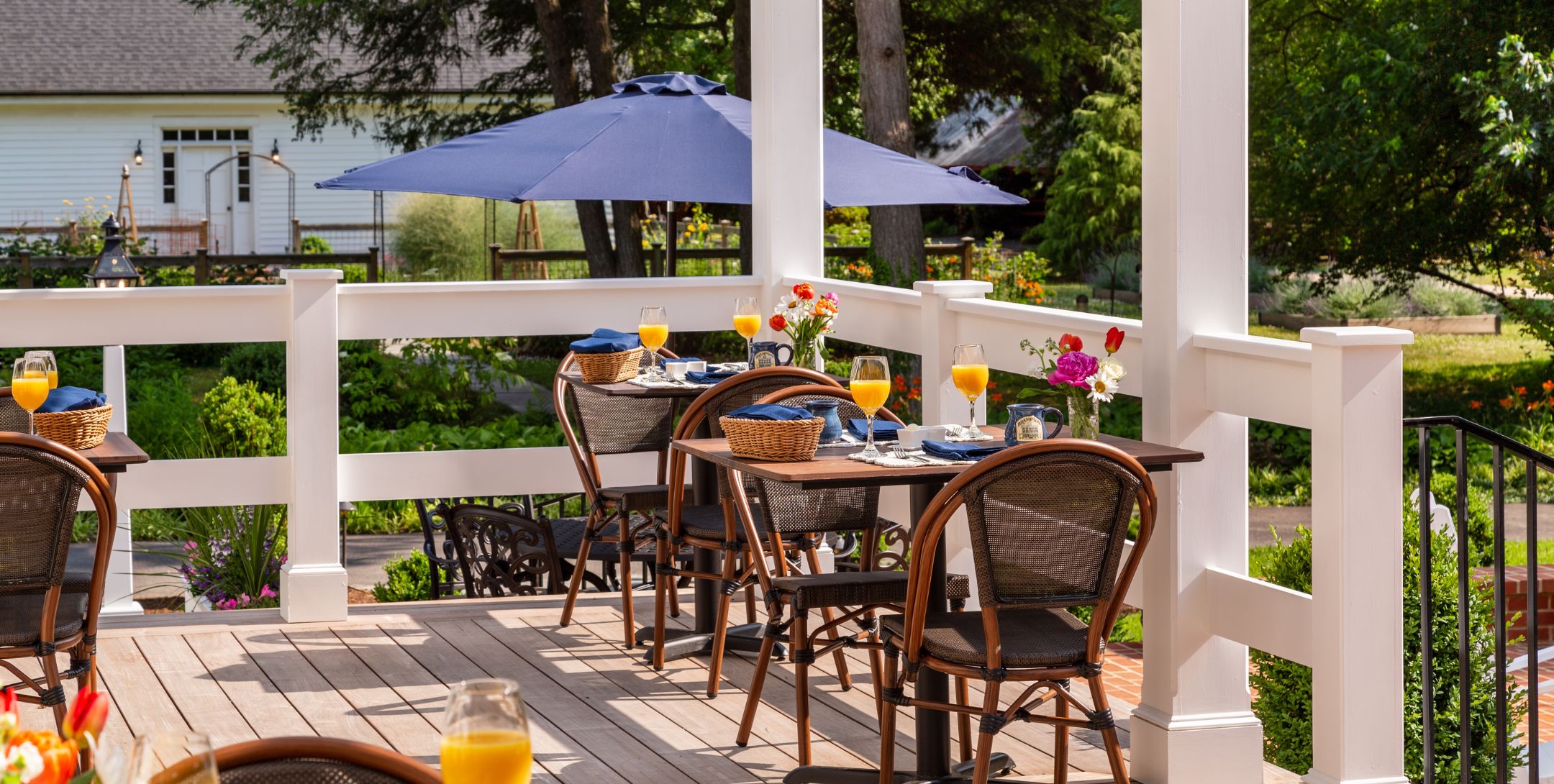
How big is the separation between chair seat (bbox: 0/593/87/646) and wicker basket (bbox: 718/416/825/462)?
4.89ft

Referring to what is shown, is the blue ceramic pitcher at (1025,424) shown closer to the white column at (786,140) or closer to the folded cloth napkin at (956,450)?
the folded cloth napkin at (956,450)

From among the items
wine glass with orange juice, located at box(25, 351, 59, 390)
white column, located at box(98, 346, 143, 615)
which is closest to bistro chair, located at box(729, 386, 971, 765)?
wine glass with orange juice, located at box(25, 351, 59, 390)

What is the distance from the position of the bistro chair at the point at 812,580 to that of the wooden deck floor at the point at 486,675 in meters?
0.17

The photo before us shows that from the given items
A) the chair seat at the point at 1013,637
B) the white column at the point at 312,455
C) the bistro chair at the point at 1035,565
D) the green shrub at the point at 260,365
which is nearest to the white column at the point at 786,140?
the white column at the point at 312,455

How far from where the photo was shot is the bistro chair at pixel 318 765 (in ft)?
5.53

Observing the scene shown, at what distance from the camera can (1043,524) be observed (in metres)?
3.36

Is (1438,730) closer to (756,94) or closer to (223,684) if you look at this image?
(756,94)

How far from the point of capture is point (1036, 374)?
177 inches

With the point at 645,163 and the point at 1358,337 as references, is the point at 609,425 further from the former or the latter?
the point at 1358,337

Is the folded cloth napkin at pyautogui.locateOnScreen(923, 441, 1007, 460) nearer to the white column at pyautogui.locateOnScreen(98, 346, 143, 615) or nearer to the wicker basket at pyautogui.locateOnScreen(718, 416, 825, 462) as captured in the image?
the wicker basket at pyautogui.locateOnScreen(718, 416, 825, 462)

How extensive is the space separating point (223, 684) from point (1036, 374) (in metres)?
2.47

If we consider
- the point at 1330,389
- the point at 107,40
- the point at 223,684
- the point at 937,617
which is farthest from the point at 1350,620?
the point at 107,40

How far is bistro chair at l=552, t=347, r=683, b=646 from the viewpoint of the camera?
17.6ft

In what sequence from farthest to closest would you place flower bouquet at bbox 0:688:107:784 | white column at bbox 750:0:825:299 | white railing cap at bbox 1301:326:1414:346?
1. white column at bbox 750:0:825:299
2. white railing cap at bbox 1301:326:1414:346
3. flower bouquet at bbox 0:688:107:784
